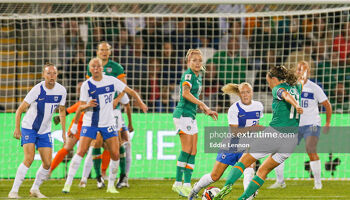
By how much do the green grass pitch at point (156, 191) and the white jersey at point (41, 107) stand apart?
899mm

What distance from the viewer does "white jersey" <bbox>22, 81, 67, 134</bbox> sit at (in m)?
8.17

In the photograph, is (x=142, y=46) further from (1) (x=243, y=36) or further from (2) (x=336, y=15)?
(2) (x=336, y=15)

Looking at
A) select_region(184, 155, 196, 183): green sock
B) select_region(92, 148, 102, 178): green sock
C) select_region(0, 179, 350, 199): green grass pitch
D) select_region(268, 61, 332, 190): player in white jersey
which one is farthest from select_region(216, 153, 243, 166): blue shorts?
select_region(92, 148, 102, 178): green sock

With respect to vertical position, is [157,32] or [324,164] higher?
[157,32]

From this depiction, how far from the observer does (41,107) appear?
8.23m

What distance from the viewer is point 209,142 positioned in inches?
428

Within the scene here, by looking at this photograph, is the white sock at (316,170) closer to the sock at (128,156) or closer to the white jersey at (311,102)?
the white jersey at (311,102)

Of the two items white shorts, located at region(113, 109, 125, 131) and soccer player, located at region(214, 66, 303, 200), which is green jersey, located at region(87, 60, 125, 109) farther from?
soccer player, located at region(214, 66, 303, 200)

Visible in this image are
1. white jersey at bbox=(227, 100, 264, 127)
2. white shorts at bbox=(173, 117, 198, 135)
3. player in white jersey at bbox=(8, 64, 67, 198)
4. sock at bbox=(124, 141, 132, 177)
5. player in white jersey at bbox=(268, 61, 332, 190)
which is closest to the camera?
white jersey at bbox=(227, 100, 264, 127)

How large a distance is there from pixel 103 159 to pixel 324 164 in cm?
370

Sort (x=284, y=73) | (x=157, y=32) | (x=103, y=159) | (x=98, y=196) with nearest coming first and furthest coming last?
1. (x=284, y=73)
2. (x=98, y=196)
3. (x=103, y=159)
4. (x=157, y=32)

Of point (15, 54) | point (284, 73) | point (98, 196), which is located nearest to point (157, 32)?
point (15, 54)

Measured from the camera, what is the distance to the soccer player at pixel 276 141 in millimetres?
6734

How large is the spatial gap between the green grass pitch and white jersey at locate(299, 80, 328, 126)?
0.99 metres
